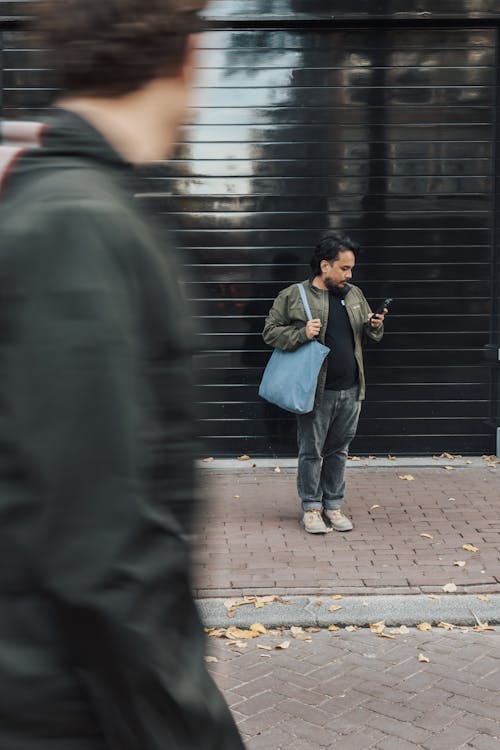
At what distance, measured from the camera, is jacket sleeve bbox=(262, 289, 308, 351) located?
667 cm

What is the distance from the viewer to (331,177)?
32.1 ft

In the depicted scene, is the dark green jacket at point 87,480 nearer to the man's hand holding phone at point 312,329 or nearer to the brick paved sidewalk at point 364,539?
the brick paved sidewalk at point 364,539

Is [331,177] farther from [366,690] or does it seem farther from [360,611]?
[366,690]

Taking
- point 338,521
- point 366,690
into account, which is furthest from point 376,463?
point 366,690

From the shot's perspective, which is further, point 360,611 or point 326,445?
point 326,445

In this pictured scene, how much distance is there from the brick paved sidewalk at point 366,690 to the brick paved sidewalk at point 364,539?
0.63 m

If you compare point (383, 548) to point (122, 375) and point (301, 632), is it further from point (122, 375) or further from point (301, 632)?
point (122, 375)

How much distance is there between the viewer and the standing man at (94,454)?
3.40ft

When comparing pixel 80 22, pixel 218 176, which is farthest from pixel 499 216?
pixel 80 22

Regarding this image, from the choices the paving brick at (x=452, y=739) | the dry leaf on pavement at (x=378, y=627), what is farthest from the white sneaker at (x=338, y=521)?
the paving brick at (x=452, y=739)

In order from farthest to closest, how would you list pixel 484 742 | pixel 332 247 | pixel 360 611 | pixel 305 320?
pixel 305 320 → pixel 332 247 → pixel 360 611 → pixel 484 742

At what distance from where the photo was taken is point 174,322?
1175 mm

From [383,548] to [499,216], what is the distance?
458 centimetres

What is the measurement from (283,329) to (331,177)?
11.5ft
